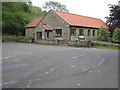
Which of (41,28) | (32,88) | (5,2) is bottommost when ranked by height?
(32,88)

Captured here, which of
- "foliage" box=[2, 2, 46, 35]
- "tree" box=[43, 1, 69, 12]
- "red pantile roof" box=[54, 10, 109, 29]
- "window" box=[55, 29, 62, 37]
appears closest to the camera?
"red pantile roof" box=[54, 10, 109, 29]

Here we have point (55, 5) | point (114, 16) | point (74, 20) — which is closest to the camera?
point (114, 16)

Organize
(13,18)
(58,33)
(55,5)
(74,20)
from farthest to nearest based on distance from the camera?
(55,5), (13,18), (74,20), (58,33)

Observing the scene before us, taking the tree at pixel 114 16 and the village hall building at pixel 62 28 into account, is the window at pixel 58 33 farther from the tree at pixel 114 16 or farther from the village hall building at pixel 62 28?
the tree at pixel 114 16

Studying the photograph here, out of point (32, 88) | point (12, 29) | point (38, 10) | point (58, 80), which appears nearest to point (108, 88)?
point (58, 80)

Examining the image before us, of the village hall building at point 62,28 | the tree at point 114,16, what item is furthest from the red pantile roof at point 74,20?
the tree at point 114,16

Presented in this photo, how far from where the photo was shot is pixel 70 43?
918 inches

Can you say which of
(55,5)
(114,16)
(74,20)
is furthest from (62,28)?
(55,5)

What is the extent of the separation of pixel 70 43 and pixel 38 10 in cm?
4483

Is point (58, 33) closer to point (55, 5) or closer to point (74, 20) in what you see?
point (74, 20)

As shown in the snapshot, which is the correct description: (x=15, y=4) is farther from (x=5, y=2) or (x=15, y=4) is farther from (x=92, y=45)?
(x=92, y=45)

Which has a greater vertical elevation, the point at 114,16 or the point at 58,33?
the point at 114,16

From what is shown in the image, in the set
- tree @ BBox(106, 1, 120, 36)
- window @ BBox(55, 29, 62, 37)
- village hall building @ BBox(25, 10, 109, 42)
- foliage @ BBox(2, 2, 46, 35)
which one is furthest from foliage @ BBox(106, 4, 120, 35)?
foliage @ BBox(2, 2, 46, 35)

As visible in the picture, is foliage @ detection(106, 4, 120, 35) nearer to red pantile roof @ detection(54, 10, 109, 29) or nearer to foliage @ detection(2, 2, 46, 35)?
red pantile roof @ detection(54, 10, 109, 29)
